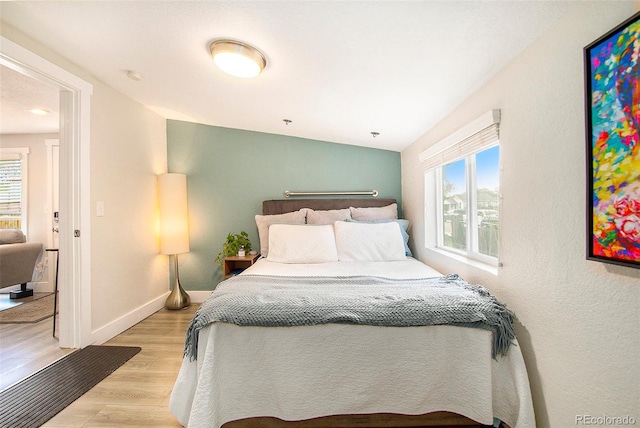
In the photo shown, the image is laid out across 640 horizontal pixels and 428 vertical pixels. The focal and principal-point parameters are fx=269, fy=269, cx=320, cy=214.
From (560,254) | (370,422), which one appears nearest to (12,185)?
(370,422)

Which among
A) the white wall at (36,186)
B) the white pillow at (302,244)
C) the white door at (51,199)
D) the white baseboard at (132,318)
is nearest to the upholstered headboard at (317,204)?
the white pillow at (302,244)

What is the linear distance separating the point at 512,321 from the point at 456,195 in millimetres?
1193

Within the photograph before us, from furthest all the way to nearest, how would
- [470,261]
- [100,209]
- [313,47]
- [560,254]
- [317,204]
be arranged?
[317,204] → [100,209] → [470,261] → [313,47] → [560,254]

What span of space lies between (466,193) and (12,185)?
601 cm

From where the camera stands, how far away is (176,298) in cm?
322

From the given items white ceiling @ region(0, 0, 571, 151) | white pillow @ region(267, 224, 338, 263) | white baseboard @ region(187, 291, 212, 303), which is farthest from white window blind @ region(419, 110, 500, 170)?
white baseboard @ region(187, 291, 212, 303)

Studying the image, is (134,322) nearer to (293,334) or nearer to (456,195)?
(293,334)

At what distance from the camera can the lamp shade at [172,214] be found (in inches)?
124

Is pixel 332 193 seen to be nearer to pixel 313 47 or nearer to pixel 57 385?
pixel 313 47

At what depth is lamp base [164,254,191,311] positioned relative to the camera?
126 inches

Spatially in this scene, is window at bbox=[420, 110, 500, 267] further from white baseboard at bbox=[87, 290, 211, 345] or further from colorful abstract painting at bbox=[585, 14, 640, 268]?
white baseboard at bbox=[87, 290, 211, 345]

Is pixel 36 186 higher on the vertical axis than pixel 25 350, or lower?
higher

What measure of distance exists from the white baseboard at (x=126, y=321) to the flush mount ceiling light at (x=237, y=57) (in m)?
2.46

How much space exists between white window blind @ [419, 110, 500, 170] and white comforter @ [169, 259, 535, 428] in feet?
3.74
